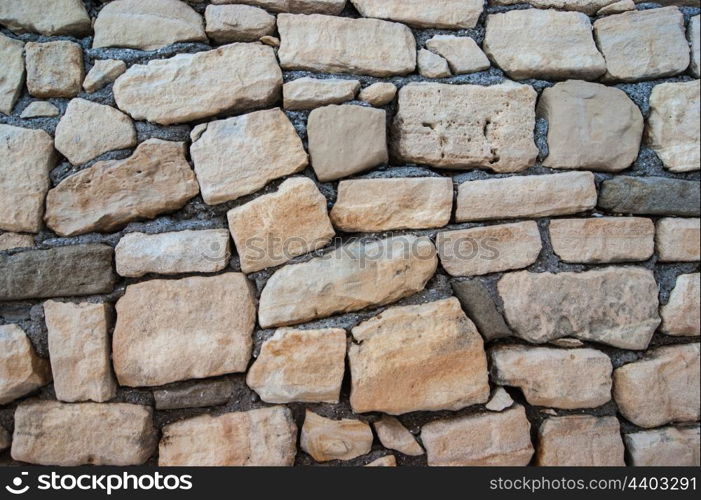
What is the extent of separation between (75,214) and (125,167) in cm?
17

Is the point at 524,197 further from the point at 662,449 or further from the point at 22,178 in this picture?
the point at 22,178

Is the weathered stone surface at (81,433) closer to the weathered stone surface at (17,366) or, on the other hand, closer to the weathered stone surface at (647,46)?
the weathered stone surface at (17,366)

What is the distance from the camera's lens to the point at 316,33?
126 centimetres

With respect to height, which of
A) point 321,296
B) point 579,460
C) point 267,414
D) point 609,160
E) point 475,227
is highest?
point 609,160

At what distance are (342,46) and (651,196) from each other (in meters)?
0.91

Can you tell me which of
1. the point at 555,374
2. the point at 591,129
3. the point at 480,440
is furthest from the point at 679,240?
the point at 480,440

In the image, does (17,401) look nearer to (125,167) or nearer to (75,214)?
(75,214)

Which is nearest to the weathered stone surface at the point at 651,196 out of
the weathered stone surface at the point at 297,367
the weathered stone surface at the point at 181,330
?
the weathered stone surface at the point at 297,367

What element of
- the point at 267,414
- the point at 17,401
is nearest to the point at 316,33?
the point at 267,414

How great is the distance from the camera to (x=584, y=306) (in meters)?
1.23

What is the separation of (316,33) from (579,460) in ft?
4.31

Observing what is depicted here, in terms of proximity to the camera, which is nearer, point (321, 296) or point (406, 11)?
point (321, 296)

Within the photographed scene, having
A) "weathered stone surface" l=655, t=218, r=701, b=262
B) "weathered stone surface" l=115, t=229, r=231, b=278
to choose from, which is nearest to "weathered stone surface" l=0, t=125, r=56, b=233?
"weathered stone surface" l=115, t=229, r=231, b=278

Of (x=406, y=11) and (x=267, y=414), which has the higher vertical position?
(x=406, y=11)
